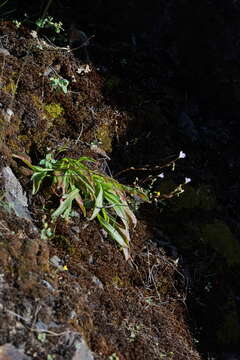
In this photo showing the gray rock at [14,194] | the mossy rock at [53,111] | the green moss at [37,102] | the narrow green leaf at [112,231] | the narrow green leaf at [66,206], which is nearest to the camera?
the gray rock at [14,194]

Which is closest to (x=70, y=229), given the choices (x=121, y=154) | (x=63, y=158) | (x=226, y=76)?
(x=63, y=158)

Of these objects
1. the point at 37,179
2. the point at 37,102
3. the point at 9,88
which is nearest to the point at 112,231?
the point at 37,179

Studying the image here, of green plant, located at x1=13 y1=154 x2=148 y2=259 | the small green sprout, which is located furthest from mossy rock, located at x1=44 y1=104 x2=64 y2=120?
the small green sprout

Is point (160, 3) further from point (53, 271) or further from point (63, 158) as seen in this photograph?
point (53, 271)

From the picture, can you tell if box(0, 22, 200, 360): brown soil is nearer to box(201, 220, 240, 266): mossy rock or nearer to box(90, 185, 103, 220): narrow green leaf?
box(90, 185, 103, 220): narrow green leaf

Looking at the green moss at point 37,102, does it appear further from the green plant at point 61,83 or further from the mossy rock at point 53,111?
the green plant at point 61,83

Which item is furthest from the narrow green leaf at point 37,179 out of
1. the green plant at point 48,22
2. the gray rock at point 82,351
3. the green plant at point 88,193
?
the gray rock at point 82,351
